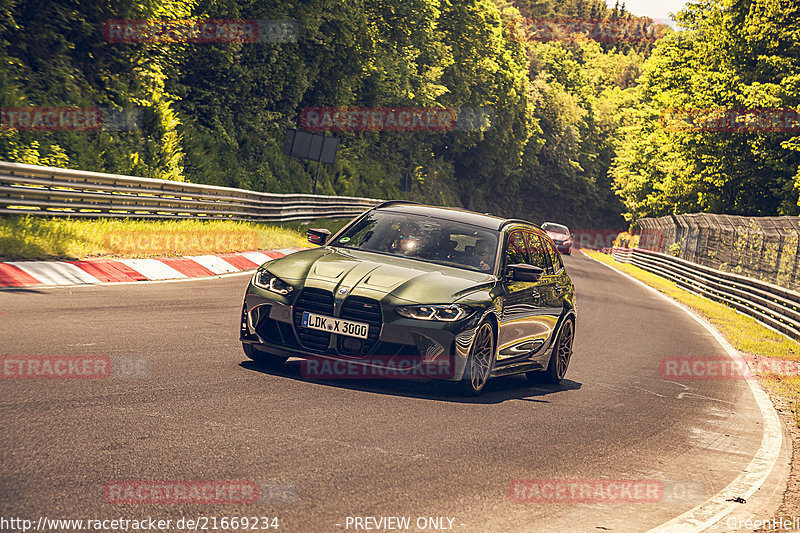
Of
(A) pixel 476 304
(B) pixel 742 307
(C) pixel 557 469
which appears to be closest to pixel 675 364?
(A) pixel 476 304

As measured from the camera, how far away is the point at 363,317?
24.3ft

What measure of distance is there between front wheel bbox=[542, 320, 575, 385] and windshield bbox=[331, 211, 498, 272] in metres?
1.65

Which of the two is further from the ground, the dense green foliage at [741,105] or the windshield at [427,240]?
the dense green foliage at [741,105]

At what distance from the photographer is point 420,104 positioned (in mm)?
60906

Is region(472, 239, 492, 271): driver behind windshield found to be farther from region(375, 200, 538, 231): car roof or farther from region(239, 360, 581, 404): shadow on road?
region(239, 360, 581, 404): shadow on road

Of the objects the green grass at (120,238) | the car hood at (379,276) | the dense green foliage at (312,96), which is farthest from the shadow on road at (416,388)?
the dense green foliage at (312,96)

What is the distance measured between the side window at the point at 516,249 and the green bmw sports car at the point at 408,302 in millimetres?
→ 13

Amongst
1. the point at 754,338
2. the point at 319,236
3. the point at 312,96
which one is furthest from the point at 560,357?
the point at 312,96

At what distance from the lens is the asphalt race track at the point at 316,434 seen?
464 cm

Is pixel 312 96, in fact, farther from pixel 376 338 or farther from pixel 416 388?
pixel 376 338

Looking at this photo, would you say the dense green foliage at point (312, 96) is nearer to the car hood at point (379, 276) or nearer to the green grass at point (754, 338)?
the car hood at point (379, 276)

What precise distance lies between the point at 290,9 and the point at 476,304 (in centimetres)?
3243

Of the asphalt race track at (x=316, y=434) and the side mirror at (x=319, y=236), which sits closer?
the asphalt race track at (x=316, y=434)

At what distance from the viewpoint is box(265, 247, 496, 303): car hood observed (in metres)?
7.56
